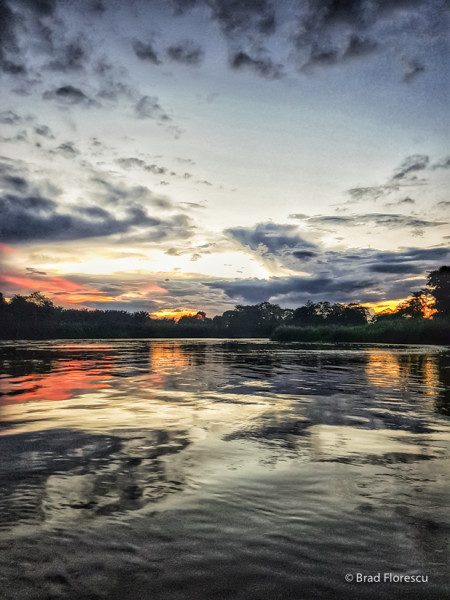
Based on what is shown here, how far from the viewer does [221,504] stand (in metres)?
3.72

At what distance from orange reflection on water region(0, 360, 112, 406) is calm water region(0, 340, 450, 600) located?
2316 mm

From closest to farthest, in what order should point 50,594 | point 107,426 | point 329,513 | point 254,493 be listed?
1. point 50,594
2. point 329,513
3. point 254,493
4. point 107,426

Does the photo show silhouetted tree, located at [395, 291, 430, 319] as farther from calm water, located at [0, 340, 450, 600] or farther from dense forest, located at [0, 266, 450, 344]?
calm water, located at [0, 340, 450, 600]

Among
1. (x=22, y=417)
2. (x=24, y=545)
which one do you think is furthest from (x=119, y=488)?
(x=22, y=417)

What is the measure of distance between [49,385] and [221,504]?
10640 millimetres

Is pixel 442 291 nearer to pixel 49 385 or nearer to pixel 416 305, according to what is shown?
pixel 416 305

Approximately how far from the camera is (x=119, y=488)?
4.13m

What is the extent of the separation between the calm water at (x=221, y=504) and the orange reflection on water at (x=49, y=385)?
2316 millimetres

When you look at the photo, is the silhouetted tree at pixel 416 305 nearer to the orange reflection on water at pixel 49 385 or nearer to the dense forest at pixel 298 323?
the dense forest at pixel 298 323

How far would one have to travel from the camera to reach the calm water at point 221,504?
2545 mm

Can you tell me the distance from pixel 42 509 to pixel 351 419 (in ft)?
19.0

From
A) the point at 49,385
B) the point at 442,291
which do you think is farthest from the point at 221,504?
the point at 442,291

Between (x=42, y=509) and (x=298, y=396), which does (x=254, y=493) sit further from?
(x=298, y=396)

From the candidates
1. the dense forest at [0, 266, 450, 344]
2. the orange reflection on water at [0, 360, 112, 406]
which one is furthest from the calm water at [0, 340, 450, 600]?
the dense forest at [0, 266, 450, 344]
